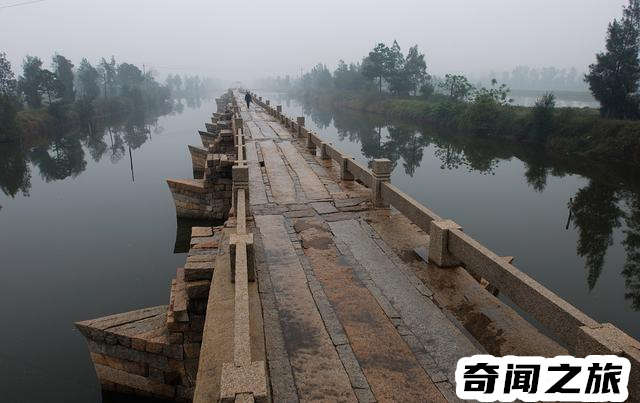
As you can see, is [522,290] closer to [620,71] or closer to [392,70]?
[620,71]

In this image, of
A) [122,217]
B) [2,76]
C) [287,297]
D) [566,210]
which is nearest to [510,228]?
[566,210]

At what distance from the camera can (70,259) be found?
15281 millimetres

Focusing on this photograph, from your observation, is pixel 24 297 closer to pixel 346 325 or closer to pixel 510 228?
pixel 346 325

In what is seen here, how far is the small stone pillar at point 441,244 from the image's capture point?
20.4 ft

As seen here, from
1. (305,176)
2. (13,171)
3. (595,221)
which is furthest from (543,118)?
(13,171)

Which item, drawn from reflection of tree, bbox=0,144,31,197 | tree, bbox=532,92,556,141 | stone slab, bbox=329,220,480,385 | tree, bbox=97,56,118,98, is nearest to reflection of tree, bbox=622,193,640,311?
stone slab, bbox=329,220,480,385

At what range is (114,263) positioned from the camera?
15.0 meters

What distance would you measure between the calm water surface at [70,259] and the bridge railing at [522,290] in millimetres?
6574

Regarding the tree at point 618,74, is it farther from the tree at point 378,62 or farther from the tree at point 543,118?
the tree at point 378,62

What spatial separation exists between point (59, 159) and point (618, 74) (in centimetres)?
4558

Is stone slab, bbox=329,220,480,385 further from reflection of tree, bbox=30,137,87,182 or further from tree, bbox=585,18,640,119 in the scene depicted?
tree, bbox=585,18,640,119

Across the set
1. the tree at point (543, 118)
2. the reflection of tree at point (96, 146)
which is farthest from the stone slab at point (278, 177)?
the tree at point (543, 118)

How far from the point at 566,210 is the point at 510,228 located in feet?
15.0

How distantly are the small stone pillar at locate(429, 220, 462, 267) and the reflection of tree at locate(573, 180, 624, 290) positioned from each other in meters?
9.81
